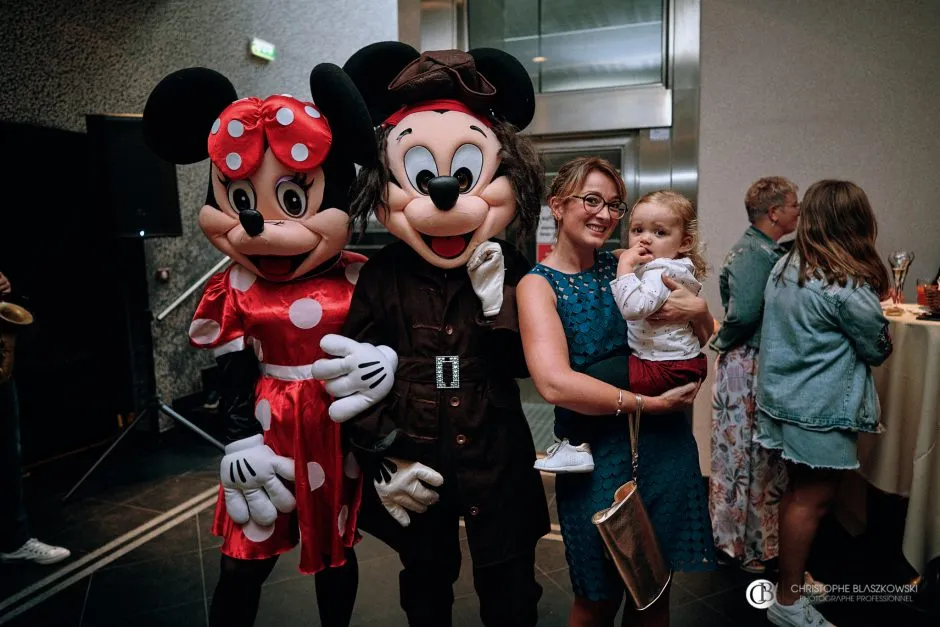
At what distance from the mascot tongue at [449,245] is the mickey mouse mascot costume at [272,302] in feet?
0.91

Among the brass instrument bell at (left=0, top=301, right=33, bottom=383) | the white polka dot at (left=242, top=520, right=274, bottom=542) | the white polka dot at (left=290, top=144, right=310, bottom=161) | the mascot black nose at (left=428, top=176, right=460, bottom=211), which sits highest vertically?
the white polka dot at (left=290, top=144, right=310, bottom=161)

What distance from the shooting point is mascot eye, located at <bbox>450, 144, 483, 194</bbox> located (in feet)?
5.01

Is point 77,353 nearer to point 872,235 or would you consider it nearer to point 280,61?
point 280,61

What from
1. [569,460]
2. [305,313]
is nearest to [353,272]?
[305,313]

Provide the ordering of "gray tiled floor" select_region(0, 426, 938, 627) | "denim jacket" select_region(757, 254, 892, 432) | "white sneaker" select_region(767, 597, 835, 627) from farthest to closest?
"gray tiled floor" select_region(0, 426, 938, 627) < "white sneaker" select_region(767, 597, 835, 627) < "denim jacket" select_region(757, 254, 892, 432)

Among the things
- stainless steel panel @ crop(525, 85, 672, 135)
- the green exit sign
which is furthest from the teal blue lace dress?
the green exit sign

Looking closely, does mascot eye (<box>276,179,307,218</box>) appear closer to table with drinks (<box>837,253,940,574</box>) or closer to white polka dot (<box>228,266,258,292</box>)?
white polka dot (<box>228,266,258,292</box>)

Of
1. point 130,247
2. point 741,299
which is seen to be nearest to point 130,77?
point 130,247

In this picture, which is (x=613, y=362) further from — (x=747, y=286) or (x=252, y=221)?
(x=747, y=286)

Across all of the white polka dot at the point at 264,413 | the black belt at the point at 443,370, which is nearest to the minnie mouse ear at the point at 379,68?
the black belt at the point at 443,370

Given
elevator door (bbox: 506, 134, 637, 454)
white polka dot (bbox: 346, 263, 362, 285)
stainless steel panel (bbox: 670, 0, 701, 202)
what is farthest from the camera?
elevator door (bbox: 506, 134, 637, 454)

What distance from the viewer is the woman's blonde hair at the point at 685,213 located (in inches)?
56.2

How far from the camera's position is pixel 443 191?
144 cm

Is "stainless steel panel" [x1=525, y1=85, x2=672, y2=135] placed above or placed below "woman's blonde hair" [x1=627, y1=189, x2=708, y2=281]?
above
